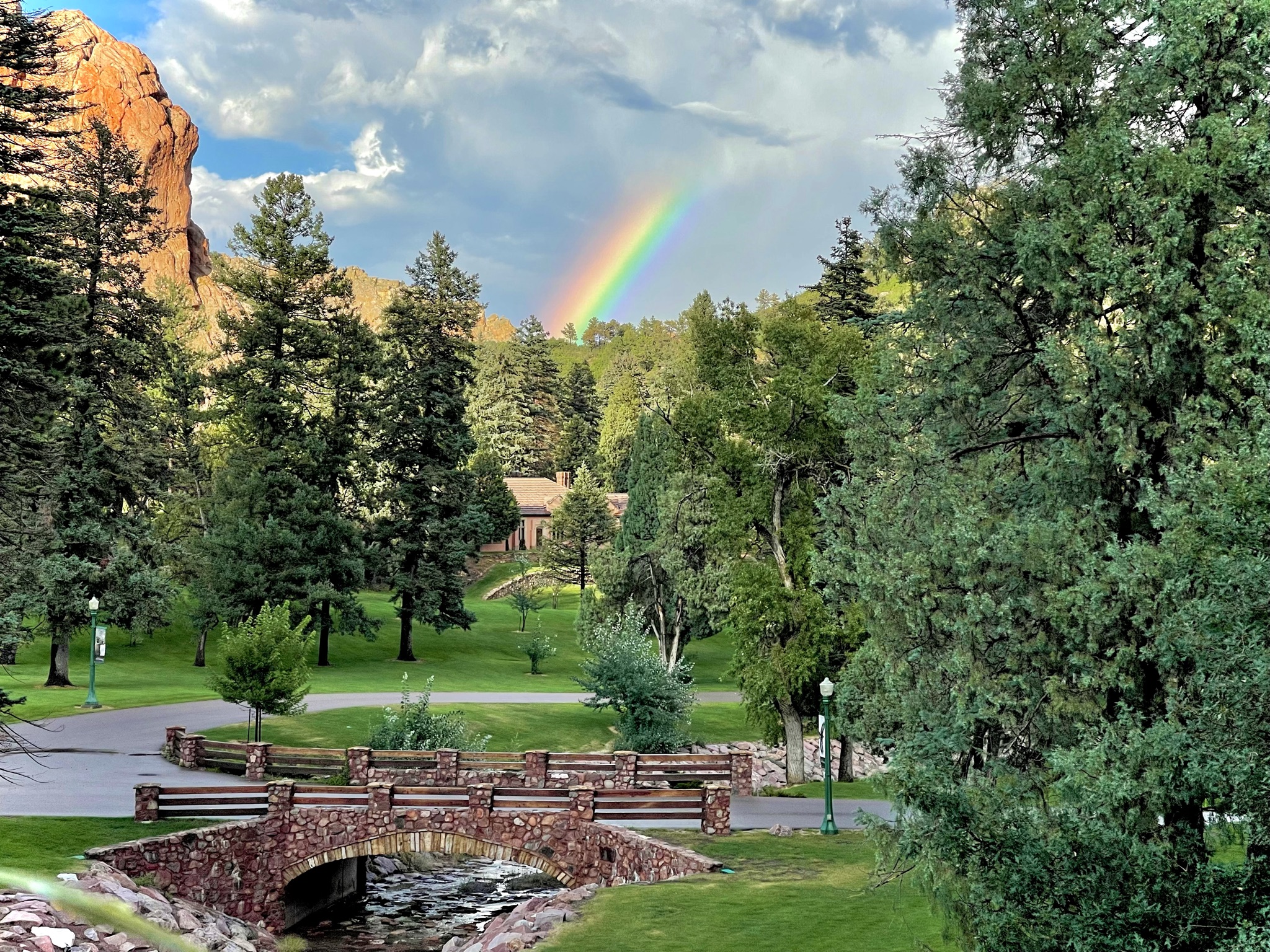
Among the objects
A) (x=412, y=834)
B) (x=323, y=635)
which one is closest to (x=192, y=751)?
(x=412, y=834)

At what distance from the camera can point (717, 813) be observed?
74.3 ft

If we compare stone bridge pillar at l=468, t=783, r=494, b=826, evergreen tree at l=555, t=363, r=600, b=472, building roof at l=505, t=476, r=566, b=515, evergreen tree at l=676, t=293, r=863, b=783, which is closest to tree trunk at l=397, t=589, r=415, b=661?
evergreen tree at l=676, t=293, r=863, b=783

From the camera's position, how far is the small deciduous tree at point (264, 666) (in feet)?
91.6

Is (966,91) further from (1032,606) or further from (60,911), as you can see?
(60,911)

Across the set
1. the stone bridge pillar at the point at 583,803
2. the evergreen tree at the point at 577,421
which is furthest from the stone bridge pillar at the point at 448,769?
the evergreen tree at the point at 577,421

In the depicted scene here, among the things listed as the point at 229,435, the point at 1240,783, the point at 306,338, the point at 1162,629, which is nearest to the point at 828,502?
the point at 1162,629

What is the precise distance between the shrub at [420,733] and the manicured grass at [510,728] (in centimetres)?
348

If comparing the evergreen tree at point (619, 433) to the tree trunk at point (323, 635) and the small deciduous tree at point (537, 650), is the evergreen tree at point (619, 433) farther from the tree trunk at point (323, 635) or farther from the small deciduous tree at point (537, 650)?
the tree trunk at point (323, 635)

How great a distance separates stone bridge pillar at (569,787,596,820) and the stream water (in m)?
1.71

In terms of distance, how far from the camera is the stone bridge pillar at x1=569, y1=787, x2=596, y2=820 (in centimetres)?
2298

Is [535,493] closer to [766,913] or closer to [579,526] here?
[579,526]

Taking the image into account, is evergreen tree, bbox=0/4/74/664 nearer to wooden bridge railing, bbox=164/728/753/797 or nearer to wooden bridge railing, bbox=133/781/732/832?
wooden bridge railing, bbox=133/781/732/832

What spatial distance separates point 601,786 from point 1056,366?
53.4 ft

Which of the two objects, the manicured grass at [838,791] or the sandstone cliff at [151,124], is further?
the sandstone cliff at [151,124]
